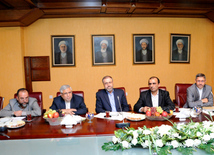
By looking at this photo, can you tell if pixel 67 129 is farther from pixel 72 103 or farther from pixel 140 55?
→ pixel 140 55

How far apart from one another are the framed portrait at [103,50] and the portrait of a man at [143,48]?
0.61 metres

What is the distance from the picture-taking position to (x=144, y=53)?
5.29 m

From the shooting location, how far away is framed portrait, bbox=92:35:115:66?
5.17 meters

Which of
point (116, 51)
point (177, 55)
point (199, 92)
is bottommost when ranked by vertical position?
point (199, 92)

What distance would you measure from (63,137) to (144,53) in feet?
12.6

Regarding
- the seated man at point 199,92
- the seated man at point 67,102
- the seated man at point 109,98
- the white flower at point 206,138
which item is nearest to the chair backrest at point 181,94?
the seated man at point 199,92

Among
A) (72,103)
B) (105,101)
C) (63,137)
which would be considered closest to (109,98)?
(105,101)

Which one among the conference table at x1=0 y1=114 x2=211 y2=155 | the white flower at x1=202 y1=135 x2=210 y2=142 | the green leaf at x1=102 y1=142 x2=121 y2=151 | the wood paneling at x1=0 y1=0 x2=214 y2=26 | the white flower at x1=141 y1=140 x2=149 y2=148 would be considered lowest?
the conference table at x1=0 y1=114 x2=211 y2=155

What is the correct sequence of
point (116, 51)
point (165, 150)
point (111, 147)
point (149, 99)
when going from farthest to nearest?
point (116, 51) < point (149, 99) < point (111, 147) < point (165, 150)

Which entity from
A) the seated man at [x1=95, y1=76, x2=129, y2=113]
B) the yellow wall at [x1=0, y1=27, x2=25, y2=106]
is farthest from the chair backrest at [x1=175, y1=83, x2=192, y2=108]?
the yellow wall at [x1=0, y1=27, x2=25, y2=106]

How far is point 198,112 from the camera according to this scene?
2508mm

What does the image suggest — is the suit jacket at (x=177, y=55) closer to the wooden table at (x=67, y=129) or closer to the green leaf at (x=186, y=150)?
the wooden table at (x=67, y=129)

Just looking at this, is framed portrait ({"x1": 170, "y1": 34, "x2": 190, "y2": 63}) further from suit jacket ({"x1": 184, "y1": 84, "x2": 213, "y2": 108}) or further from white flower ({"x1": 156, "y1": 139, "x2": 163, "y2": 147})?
white flower ({"x1": 156, "y1": 139, "x2": 163, "y2": 147})

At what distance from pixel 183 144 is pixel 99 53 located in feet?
12.9
